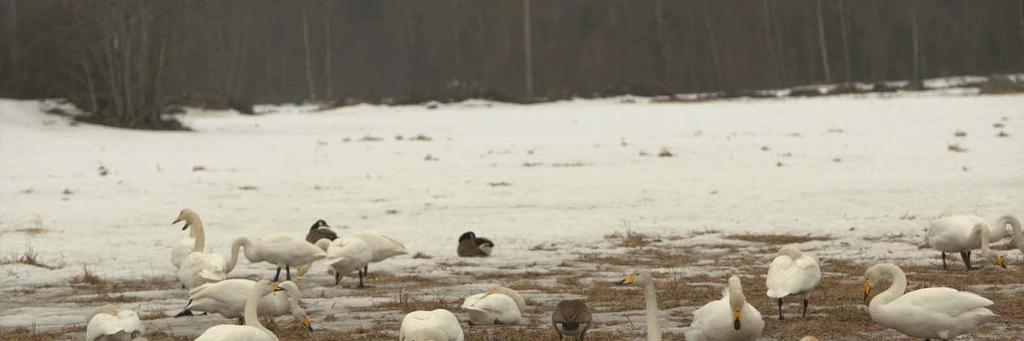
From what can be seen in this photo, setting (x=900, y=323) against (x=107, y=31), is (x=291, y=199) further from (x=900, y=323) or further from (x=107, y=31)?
(x=107, y=31)

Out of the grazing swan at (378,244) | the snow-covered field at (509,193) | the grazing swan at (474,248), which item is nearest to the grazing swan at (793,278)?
the snow-covered field at (509,193)

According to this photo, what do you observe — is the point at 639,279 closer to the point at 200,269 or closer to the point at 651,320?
the point at 651,320

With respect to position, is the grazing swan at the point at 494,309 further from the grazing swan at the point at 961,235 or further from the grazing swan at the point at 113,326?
the grazing swan at the point at 961,235

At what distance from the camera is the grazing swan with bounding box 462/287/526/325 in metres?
10.5

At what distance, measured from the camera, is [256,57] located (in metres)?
88.8

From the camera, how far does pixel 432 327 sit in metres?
8.72

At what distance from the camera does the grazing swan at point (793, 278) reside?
1040cm

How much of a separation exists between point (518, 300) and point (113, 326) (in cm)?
326

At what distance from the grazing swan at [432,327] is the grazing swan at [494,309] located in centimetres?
127

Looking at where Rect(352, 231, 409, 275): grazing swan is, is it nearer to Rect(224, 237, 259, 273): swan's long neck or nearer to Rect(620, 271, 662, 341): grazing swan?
Rect(224, 237, 259, 273): swan's long neck

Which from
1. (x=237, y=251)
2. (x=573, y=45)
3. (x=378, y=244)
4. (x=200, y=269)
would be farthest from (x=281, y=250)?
(x=573, y=45)

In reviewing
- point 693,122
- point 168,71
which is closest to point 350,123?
point 168,71

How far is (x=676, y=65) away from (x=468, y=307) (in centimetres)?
6885

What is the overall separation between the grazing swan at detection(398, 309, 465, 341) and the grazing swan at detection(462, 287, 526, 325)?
1.27 m
